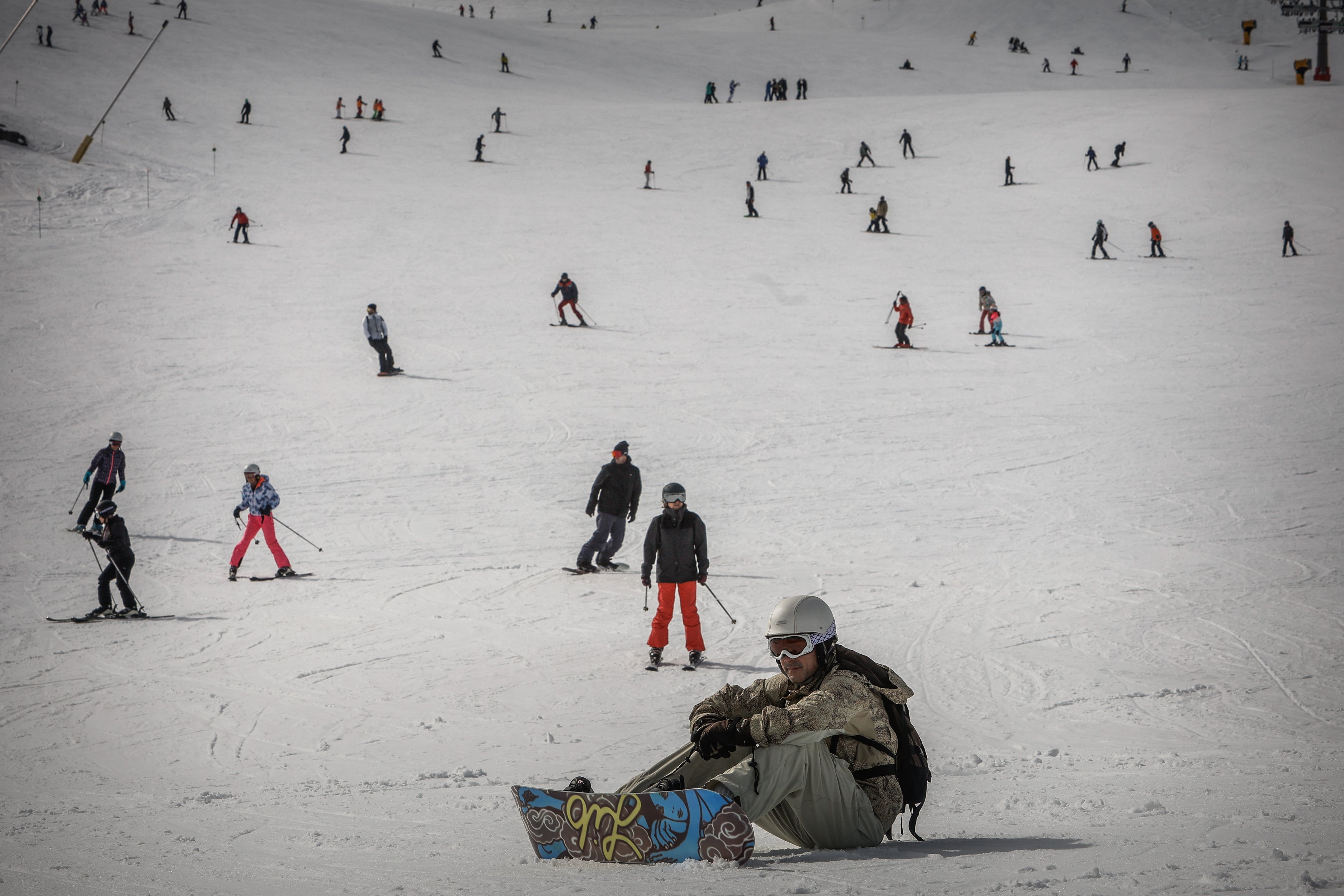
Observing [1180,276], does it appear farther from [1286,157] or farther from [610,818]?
[610,818]

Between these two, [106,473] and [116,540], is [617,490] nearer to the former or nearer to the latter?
[116,540]

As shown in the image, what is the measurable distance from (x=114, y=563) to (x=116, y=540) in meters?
0.22

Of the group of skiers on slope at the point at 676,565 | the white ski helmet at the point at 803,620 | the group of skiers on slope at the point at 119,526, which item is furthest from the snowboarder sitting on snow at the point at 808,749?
the group of skiers on slope at the point at 119,526

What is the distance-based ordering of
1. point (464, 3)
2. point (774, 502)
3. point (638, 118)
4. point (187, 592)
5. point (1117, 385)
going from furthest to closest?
point (464, 3), point (638, 118), point (1117, 385), point (774, 502), point (187, 592)

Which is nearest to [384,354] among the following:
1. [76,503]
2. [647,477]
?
[76,503]

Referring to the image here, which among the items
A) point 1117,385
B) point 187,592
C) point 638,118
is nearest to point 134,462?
point 187,592

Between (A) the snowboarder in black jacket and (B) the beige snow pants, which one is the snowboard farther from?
(A) the snowboarder in black jacket

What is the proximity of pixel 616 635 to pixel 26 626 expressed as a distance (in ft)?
17.7

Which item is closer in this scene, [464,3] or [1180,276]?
[1180,276]

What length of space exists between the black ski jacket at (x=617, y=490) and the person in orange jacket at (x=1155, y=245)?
23699 millimetres

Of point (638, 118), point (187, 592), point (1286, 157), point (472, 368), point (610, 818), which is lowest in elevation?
point (187, 592)

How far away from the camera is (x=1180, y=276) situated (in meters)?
27.8

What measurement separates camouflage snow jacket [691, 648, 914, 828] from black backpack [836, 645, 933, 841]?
0.05 feet

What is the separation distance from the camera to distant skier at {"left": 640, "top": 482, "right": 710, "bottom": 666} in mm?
8234
